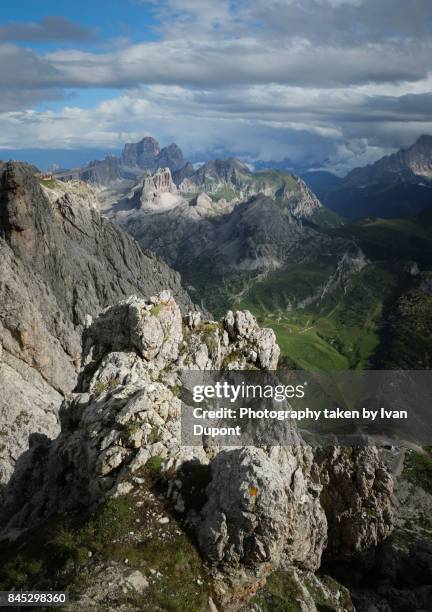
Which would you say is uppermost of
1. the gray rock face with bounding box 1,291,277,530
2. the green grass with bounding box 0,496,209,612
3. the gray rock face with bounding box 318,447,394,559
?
the gray rock face with bounding box 1,291,277,530

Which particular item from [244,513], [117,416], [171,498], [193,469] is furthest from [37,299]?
[244,513]

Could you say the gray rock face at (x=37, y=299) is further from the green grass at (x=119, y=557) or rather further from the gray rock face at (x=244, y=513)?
the gray rock face at (x=244, y=513)

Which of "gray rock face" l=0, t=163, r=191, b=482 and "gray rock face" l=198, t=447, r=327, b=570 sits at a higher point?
"gray rock face" l=0, t=163, r=191, b=482

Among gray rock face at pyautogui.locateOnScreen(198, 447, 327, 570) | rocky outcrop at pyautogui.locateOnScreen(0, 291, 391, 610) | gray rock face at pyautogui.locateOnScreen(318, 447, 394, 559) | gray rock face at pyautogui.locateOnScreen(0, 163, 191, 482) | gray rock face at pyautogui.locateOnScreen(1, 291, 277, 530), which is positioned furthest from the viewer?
gray rock face at pyautogui.locateOnScreen(0, 163, 191, 482)

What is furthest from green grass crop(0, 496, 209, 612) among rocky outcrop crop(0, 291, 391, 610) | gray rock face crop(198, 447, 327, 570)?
gray rock face crop(198, 447, 327, 570)

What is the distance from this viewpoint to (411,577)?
64.9 m

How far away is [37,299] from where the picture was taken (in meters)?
117

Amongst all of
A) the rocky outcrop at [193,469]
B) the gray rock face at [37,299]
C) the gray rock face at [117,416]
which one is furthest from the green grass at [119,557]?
the gray rock face at [37,299]

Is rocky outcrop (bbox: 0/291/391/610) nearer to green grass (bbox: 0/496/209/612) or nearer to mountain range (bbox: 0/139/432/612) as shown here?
mountain range (bbox: 0/139/432/612)

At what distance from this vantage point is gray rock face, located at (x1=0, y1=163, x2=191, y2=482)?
84125 mm

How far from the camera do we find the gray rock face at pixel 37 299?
84.1 metres

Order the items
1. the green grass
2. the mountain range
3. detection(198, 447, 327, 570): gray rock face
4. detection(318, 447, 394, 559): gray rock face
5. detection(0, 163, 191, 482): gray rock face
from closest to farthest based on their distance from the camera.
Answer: the green grass < the mountain range < detection(198, 447, 327, 570): gray rock face < detection(318, 447, 394, 559): gray rock face < detection(0, 163, 191, 482): gray rock face

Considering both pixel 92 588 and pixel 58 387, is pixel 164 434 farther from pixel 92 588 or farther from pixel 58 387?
pixel 58 387

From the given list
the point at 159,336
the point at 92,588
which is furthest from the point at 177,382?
the point at 92,588
